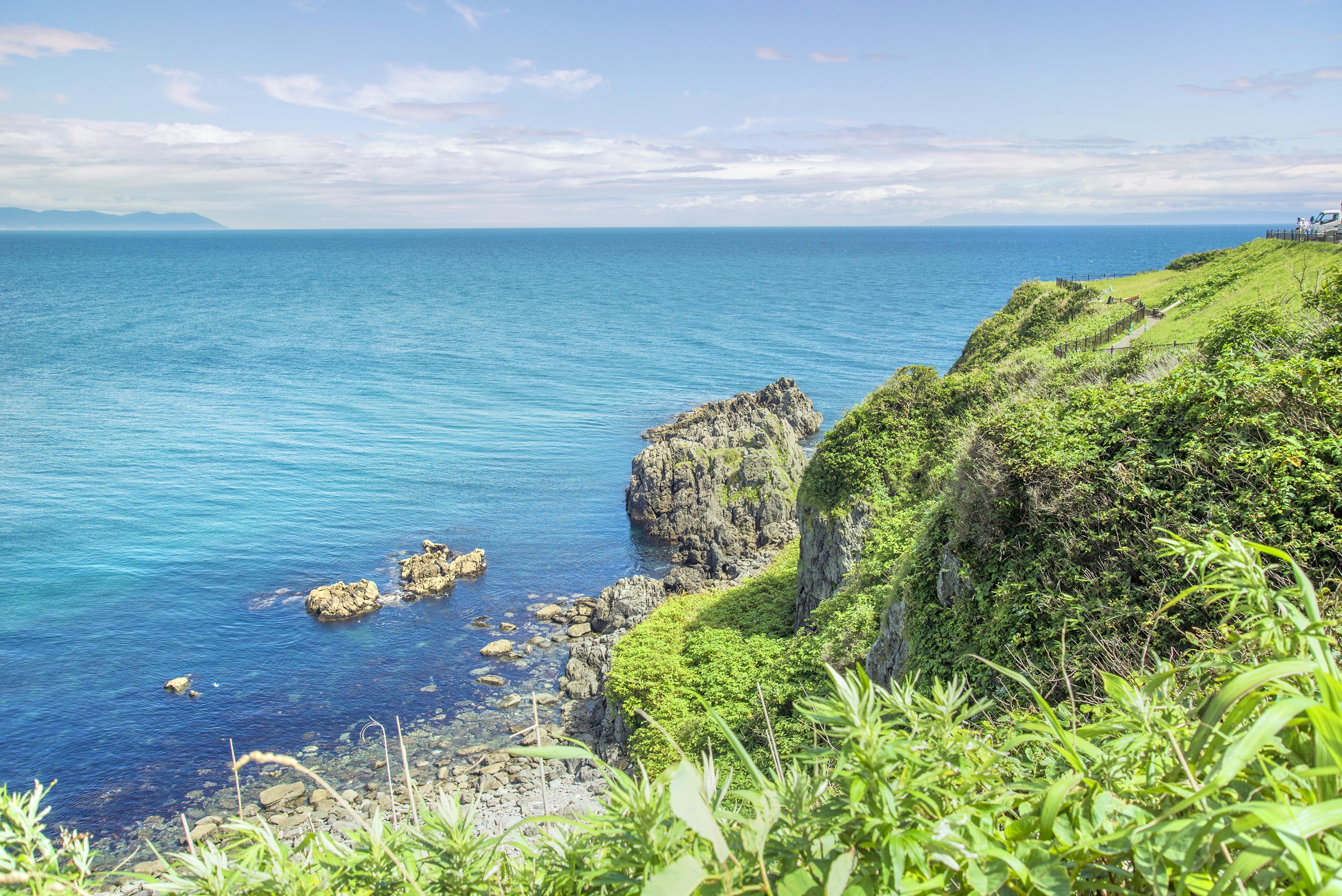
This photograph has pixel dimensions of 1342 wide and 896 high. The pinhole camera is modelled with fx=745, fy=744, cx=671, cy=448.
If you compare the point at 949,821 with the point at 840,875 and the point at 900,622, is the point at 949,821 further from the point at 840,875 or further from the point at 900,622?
the point at 900,622

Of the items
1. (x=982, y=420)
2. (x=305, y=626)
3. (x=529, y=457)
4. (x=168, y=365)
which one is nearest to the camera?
(x=982, y=420)

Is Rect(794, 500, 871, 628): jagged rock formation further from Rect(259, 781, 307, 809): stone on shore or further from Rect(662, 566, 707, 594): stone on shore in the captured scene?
Rect(259, 781, 307, 809): stone on shore

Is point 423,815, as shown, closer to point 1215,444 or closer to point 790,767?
point 790,767

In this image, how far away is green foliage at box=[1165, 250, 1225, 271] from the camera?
188 ft

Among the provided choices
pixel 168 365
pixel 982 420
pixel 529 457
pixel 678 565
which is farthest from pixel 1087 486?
pixel 168 365

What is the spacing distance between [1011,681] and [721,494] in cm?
3849

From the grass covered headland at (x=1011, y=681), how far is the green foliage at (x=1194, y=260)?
30.5m

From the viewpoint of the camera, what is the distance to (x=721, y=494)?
49781mm

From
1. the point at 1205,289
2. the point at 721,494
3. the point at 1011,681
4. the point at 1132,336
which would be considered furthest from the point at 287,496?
the point at 1205,289

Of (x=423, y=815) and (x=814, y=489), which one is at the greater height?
(x=423, y=815)

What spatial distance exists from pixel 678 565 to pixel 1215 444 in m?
34.8

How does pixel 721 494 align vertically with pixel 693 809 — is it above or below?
below

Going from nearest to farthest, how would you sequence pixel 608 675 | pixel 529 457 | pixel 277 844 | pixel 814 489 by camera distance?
pixel 277 844, pixel 608 675, pixel 814 489, pixel 529 457

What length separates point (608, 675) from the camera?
27156 mm
